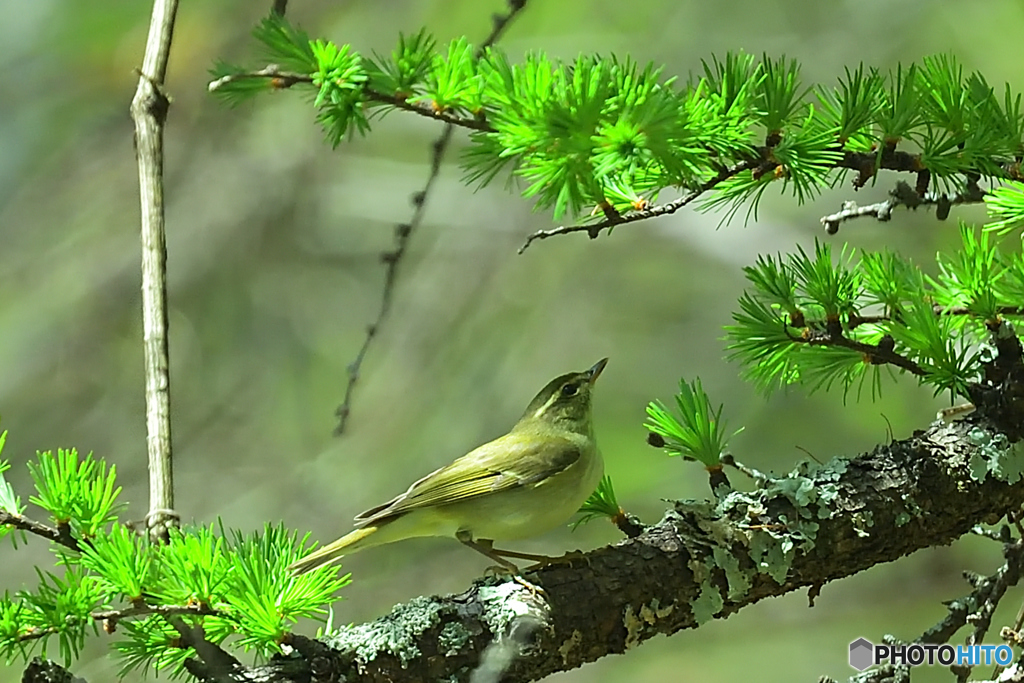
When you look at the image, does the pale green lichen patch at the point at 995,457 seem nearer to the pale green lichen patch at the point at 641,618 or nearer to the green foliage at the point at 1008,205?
the green foliage at the point at 1008,205

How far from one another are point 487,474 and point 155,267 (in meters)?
0.59

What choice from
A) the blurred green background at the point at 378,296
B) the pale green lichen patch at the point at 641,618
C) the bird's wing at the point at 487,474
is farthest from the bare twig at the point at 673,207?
the blurred green background at the point at 378,296

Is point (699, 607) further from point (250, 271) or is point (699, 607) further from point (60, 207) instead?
point (60, 207)

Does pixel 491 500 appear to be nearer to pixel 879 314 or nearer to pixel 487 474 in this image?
pixel 487 474

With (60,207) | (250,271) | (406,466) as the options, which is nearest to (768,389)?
(406,466)

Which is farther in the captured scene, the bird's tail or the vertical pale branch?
the bird's tail

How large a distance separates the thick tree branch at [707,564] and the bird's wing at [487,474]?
331 mm

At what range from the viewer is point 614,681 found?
10.0ft

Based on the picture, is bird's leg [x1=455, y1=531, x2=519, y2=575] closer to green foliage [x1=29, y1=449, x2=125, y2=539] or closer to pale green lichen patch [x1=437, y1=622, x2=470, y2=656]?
pale green lichen patch [x1=437, y1=622, x2=470, y2=656]

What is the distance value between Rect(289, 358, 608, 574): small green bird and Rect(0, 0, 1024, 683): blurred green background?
58.2 inches

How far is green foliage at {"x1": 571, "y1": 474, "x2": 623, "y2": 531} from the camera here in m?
1.32

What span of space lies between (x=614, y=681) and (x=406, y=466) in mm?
964

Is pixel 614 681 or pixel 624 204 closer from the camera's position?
pixel 624 204

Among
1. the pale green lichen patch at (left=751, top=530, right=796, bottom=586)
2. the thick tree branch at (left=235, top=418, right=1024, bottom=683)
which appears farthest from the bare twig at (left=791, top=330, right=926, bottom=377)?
the pale green lichen patch at (left=751, top=530, right=796, bottom=586)
